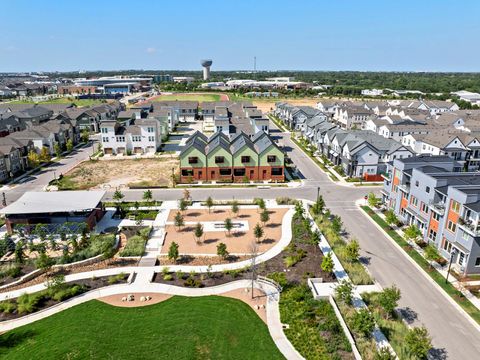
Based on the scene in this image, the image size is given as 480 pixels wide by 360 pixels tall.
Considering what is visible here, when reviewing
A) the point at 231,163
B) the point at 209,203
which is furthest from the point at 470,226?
the point at 231,163

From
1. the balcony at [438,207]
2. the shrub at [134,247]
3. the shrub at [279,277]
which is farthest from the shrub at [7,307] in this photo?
the balcony at [438,207]

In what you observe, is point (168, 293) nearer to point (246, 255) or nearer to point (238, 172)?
point (246, 255)

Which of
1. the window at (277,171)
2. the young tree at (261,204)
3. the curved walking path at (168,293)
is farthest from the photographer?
the window at (277,171)

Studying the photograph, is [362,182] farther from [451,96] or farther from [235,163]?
[451,96]

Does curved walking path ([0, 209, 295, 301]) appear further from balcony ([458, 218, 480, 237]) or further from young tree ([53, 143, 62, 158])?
young tree ([53, 143, 62, 158])

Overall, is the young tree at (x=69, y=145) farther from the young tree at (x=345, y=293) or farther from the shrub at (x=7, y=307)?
the young tree at (x=345, y=293)
